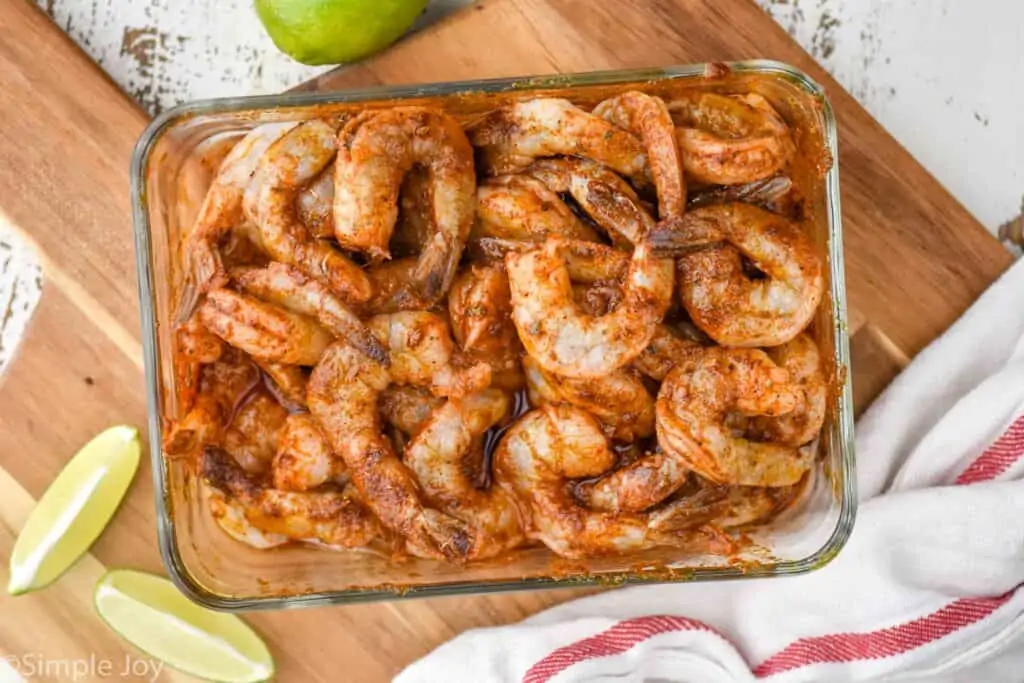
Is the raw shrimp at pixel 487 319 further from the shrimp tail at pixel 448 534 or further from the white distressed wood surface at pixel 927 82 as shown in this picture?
the white distressed wood surface at pixel 927 82

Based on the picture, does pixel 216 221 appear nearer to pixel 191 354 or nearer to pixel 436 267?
pixel 191 354

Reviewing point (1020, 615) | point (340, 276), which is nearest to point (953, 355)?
point (1020, 615)

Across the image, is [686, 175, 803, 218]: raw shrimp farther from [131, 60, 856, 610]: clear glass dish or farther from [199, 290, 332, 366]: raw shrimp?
[199, 290, 332, 366]: raw shrimp

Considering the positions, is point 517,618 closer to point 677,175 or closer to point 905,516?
point 905,516

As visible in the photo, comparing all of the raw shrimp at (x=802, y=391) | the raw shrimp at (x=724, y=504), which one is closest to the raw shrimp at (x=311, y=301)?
the raw shrimp at (x=724, y=504)
